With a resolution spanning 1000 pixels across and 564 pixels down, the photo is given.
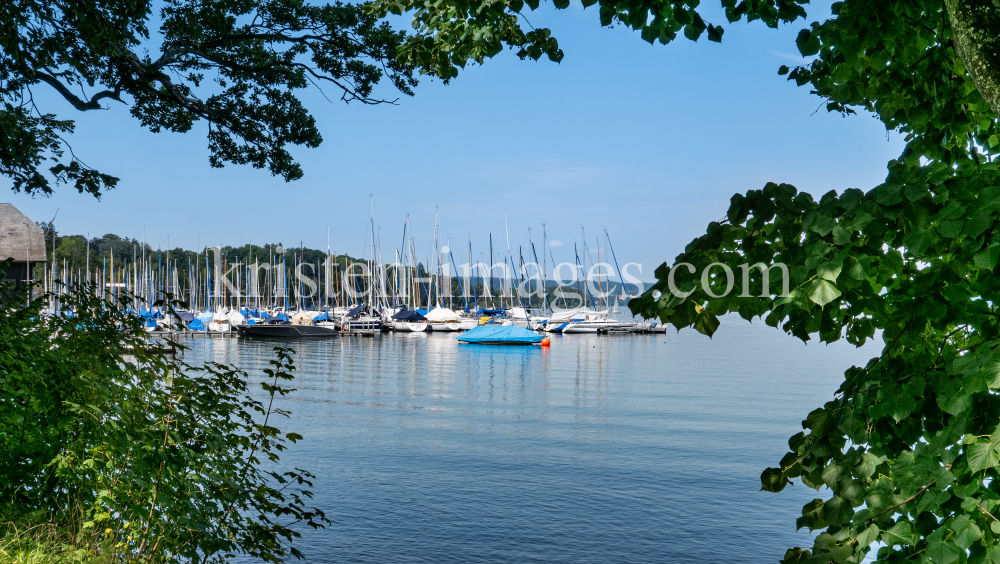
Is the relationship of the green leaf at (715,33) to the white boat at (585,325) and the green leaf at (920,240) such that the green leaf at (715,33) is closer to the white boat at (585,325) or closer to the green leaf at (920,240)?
the green leaf at (920,240)

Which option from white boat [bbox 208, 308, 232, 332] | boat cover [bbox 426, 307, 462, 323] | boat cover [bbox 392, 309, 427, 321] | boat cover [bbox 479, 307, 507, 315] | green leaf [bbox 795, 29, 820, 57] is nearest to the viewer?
green leaf [bbox 795, 29, 820, 57]

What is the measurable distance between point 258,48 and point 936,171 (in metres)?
8.07

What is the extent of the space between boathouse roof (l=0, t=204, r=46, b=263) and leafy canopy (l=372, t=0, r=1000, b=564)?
20634mm

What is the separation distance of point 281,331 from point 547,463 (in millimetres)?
58553

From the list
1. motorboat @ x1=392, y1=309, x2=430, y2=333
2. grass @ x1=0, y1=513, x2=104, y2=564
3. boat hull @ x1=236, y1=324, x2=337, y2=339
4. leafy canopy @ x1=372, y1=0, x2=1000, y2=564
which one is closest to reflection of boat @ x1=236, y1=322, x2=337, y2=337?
boat hull @ x1=236, y1=324, x2=337, y2=339

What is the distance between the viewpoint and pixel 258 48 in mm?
8766

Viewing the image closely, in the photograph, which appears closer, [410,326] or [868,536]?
[868,536]

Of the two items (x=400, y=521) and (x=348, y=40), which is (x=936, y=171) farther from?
(x=400, y=521)

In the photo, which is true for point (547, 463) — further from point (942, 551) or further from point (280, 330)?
point (280, 330)

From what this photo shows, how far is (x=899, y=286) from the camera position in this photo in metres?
2.71

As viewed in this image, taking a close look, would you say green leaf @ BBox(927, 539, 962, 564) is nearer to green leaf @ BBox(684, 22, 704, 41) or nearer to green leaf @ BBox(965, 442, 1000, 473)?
green leaf @ BBox(965, 442, 1000, 473)

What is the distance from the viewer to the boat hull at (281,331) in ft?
235

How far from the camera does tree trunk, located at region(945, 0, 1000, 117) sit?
88.4 inches

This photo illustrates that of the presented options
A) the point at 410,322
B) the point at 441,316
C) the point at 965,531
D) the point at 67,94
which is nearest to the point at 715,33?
the point at 965,531
